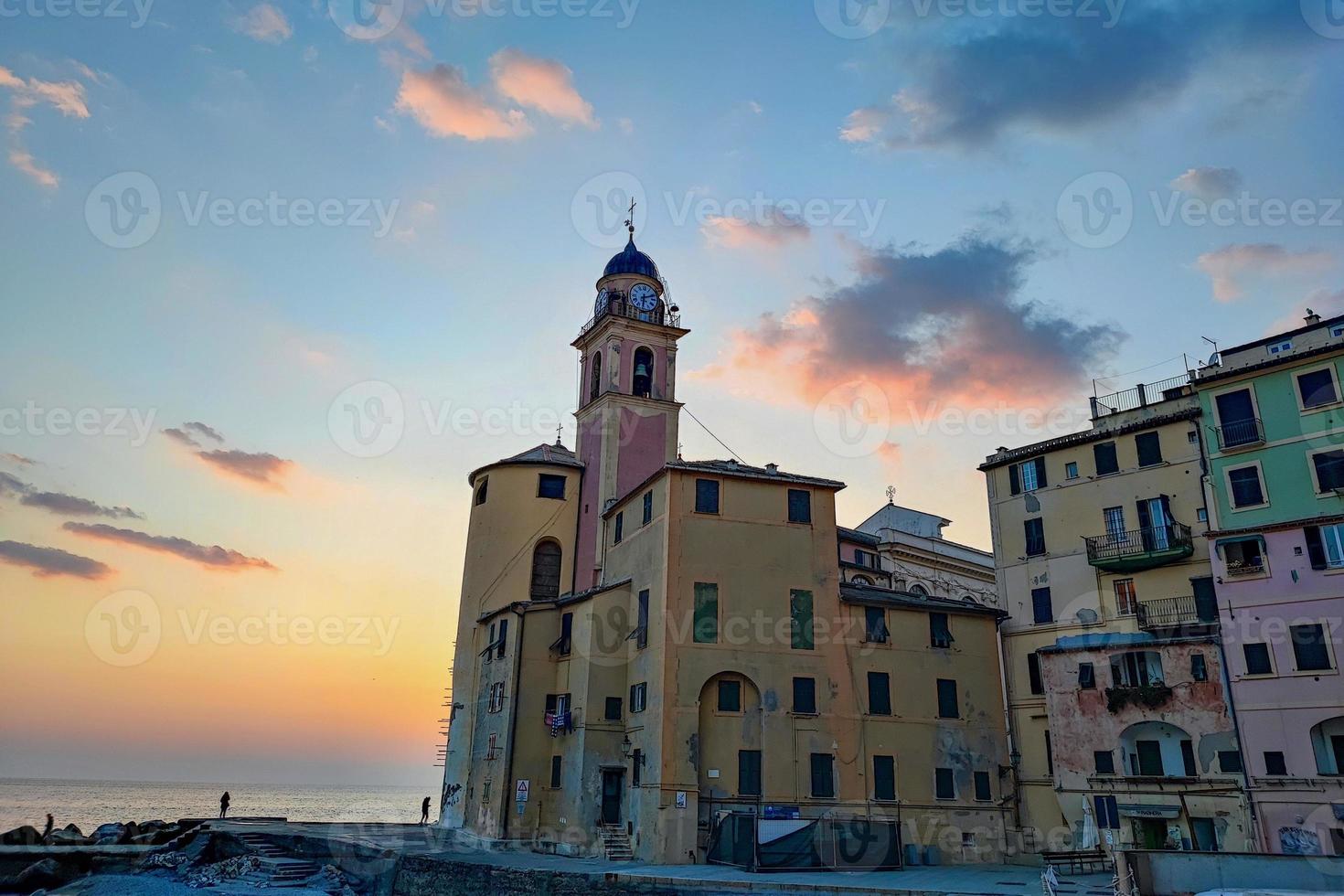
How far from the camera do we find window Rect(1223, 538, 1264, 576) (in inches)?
1182

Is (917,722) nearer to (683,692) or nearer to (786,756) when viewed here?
(786,756)

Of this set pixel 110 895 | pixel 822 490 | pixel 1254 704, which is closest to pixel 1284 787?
pixel 1254 704

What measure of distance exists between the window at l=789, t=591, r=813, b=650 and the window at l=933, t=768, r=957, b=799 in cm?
682

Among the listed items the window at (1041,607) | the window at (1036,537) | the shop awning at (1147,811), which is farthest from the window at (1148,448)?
the shop awning at (1147,811)

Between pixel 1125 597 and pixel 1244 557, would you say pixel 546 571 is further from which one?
pixel 1244 557

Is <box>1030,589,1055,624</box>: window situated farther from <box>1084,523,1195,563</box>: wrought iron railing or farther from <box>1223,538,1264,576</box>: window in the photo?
<box>1223,538,1264,576</box>: window

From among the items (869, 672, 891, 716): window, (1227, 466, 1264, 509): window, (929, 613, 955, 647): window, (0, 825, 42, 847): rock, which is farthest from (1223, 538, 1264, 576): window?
(0, 825, 42, 847): rock

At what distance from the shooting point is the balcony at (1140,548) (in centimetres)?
3388

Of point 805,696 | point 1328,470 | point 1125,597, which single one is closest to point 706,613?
point 805,696

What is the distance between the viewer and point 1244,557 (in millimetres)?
30484

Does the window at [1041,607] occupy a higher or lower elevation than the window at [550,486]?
lower

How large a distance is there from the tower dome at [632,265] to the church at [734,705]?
16507 millimetres

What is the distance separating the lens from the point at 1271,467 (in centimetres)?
3109

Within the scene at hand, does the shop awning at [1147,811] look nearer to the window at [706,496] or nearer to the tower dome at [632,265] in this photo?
the window at [706,496]
